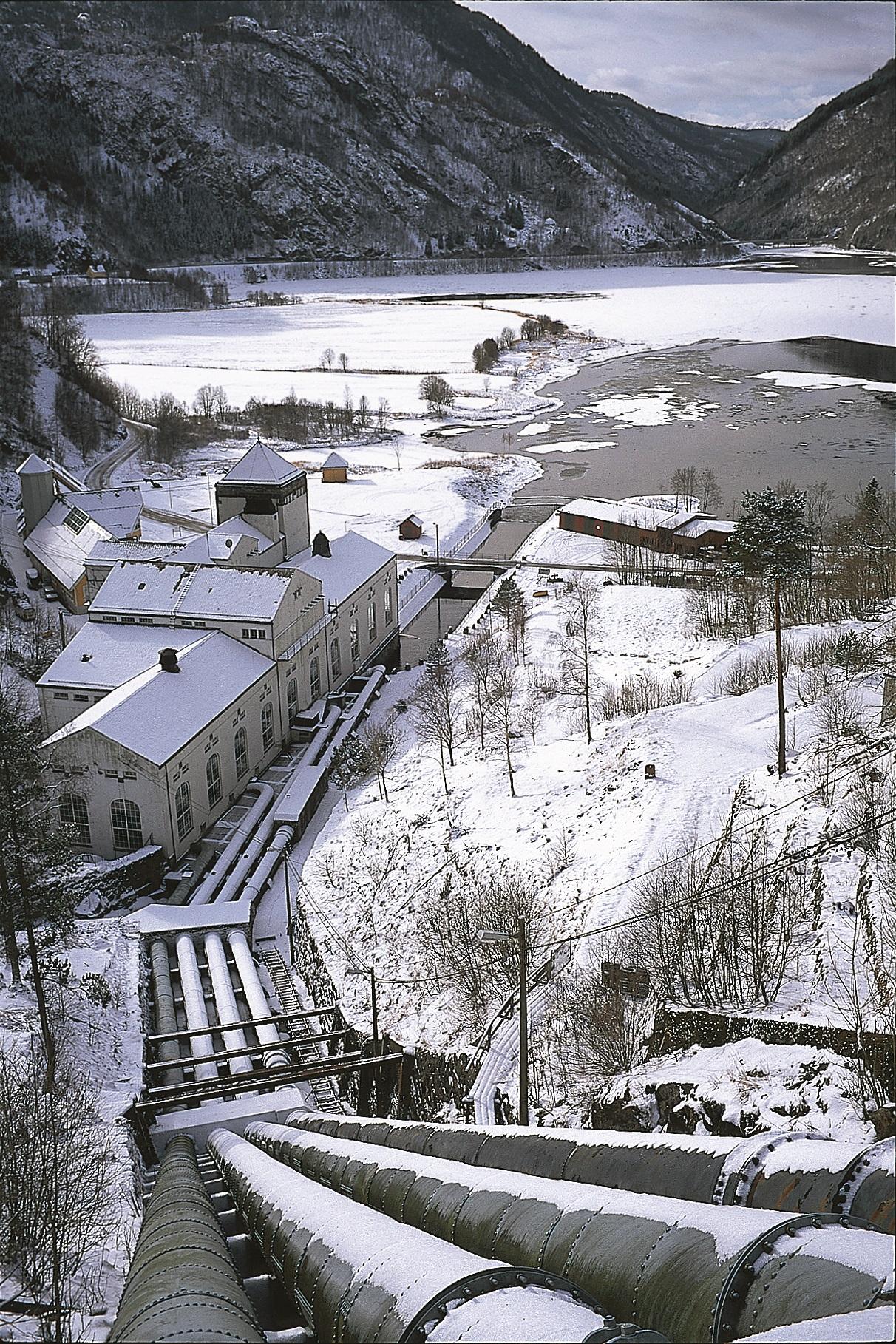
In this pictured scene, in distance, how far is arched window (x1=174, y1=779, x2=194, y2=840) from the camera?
30.8 m

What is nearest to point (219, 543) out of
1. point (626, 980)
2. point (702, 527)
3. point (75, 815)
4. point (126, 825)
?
point (75, 815)

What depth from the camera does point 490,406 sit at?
109 m

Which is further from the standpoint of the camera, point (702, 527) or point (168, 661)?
point (702, 527)

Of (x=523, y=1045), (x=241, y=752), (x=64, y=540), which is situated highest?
(x=64, y=540)

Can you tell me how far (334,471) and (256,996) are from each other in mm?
59828

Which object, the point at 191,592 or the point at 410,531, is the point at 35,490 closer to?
the point at 410,531

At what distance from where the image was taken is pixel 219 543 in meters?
42.4

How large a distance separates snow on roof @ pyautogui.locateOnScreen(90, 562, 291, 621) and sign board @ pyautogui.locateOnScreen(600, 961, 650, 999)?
68.4 feet

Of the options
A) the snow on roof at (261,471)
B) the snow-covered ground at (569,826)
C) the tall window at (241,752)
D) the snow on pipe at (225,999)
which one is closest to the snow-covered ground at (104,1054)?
the snow on pipe at (225,999)

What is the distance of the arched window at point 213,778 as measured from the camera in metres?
32.8

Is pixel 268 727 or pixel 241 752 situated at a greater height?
pixel 268 727

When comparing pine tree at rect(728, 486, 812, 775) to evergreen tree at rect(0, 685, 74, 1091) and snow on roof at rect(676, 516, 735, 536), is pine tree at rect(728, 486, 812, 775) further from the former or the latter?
snow on roof at rect(676, 516, 735, 536)

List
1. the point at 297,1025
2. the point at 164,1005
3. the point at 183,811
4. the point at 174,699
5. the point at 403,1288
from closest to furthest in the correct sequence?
the point at 403,1288 < the point at 164,1005 < the point at 297,1025 < the point at 183,811 < the point at 174,699

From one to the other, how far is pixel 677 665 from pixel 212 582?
18917 millimetres
